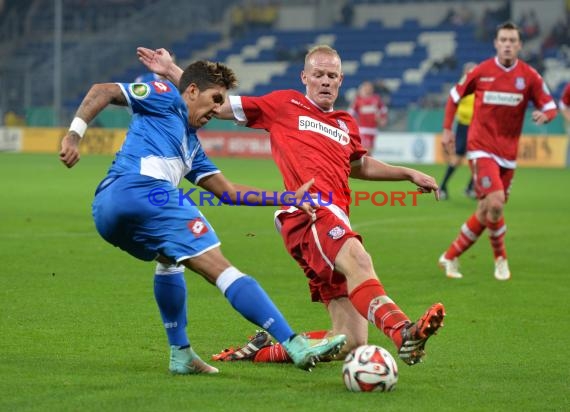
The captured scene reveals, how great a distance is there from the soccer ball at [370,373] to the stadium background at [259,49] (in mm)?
26815

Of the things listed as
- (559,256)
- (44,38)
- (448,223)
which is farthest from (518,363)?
(44,38)

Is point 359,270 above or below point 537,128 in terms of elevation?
above

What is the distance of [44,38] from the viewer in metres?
46.8

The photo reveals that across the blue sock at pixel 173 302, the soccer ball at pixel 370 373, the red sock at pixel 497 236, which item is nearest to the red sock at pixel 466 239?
the red sock at pixel 497 236

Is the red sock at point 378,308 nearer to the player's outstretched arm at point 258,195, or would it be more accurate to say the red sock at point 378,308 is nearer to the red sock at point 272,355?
the player's outstretched arm at point 258,195

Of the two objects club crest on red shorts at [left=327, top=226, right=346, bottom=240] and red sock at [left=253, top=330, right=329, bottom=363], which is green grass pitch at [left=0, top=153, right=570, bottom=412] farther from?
club crest on red shorts at [left=327, top=226, right=346, bottom=240]

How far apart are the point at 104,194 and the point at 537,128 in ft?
88.2

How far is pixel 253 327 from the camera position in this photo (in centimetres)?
816

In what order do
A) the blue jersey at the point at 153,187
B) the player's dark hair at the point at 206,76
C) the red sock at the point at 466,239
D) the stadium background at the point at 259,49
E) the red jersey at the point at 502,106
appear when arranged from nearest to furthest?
the blue jersey at the point at 153,187
the player's dark hair at the point at 206,76
the red sock at the point at 466,239
the red jersey at the point at 502,106
the stadium background at the point at 259,49

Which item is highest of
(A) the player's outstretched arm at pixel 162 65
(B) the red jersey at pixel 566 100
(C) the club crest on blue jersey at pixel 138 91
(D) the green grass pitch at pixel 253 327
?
(A) the player's outstretched arm at pixel 162 65

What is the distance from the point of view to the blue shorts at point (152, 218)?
5945mm

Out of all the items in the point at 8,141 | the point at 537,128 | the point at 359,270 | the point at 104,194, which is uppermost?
the point at 104,194

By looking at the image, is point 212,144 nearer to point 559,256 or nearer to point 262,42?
point 262,42

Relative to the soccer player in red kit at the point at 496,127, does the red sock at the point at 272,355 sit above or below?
below
